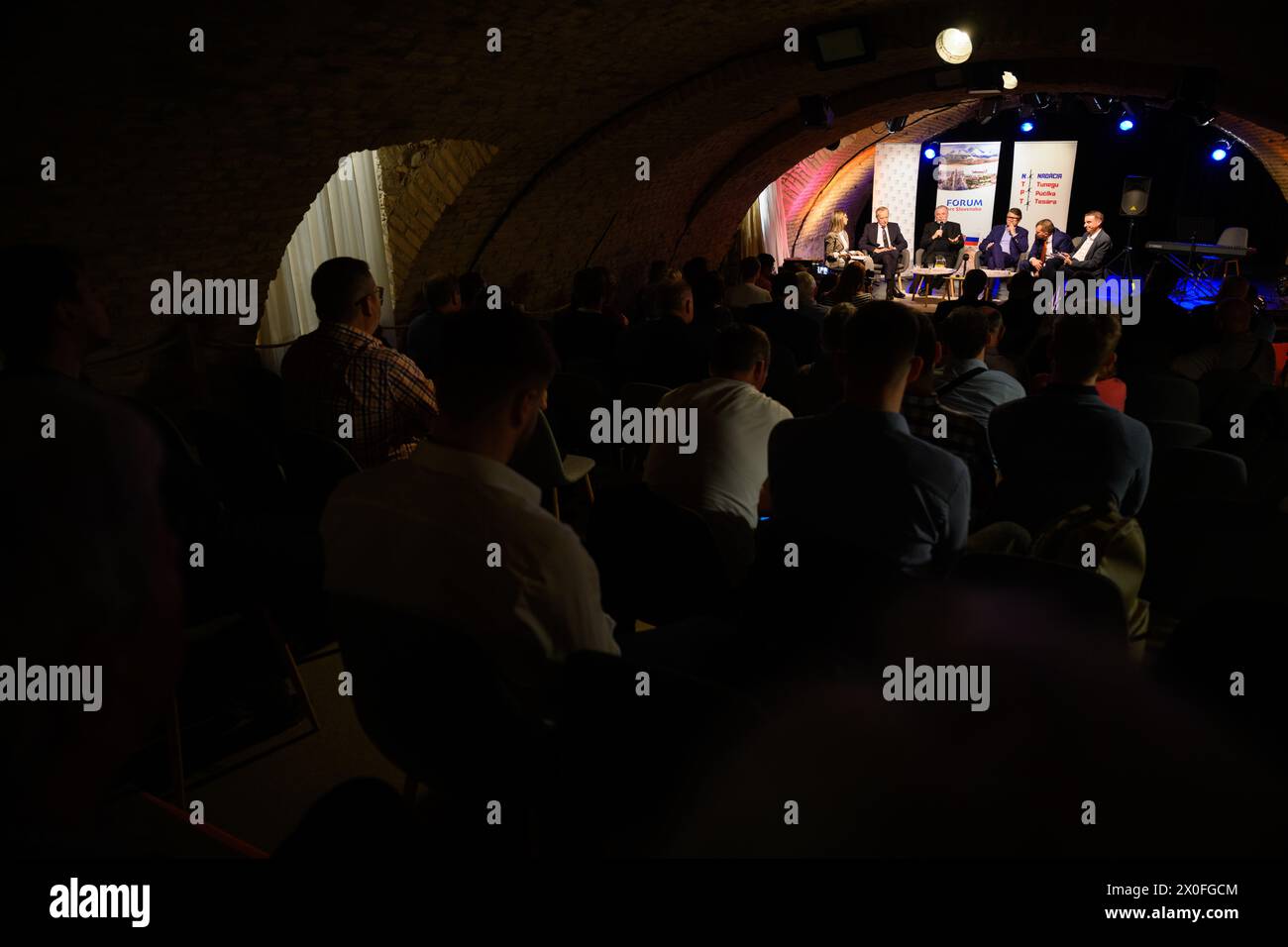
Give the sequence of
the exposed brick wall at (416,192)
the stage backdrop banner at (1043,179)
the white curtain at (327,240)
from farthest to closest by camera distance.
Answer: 1. the stage backdrop banner at (1043,179)
2. the exposed brick wall at (416,192)
3. the white curtain at (327,240)

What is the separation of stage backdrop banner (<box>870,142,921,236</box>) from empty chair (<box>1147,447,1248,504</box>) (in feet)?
45.7

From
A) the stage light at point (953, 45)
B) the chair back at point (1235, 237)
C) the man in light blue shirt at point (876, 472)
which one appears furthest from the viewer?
the chair back at point (1235, 237)

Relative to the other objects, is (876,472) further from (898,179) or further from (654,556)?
(898,179)

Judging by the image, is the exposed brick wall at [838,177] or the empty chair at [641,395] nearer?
the empty chair at [641,395]

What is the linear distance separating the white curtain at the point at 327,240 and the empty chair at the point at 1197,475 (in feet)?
20.8

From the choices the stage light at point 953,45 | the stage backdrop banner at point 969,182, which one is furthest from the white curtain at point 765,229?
the stage light at point 953,45

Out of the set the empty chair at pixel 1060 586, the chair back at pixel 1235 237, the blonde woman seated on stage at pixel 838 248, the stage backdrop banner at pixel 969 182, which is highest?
the stage backdrop banner at pixel 969 182

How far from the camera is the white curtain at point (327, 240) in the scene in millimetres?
7375

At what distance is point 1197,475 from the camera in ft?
10.2

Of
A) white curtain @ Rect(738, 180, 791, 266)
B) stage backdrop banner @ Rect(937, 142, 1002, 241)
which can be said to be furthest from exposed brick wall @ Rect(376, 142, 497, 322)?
stage backdrop banner @ Rect(937, 142, 1002, 241)

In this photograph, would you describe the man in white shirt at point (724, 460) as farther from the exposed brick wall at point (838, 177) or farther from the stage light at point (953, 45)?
the exposed brick wall at point (838, 177)

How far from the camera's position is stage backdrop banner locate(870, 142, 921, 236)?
1612 cm

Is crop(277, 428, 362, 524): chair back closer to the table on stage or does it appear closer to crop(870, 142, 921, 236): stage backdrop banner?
the table on stage

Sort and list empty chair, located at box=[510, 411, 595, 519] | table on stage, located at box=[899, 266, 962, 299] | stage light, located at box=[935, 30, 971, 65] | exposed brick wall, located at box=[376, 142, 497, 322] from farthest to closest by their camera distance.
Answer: table on stage, located at box=[899, 266, 962, 299]
exposed brick wall, located at box=[376, 142, 497, 322]
stage light, located at box=[935, 30, 971, 65]
empty chair, located at box=[510, 411, 595, 519]
